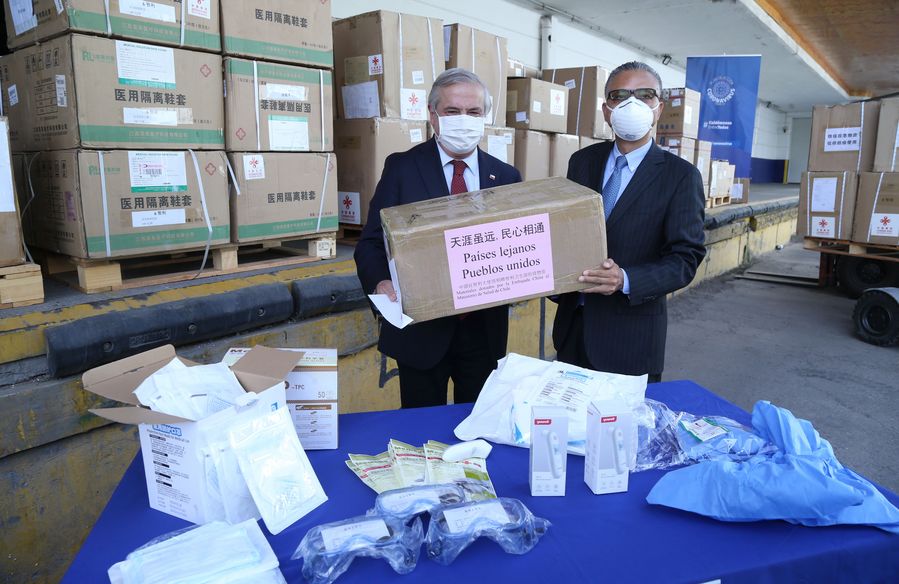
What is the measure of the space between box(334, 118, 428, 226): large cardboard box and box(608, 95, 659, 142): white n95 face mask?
1591 millimetres

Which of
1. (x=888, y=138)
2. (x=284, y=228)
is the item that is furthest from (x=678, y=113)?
(x=284, y=228)

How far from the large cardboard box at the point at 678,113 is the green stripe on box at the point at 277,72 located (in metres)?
5.84

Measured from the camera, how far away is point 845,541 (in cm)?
118

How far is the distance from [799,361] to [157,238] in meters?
4.75

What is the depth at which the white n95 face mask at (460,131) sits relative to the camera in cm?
203

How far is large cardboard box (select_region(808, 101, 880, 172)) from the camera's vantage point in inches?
217

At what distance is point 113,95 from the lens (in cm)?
234

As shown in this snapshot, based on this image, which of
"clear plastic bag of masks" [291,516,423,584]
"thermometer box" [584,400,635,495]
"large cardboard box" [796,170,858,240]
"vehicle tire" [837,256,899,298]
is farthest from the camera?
"vehicle tire" [837,256,899,298]

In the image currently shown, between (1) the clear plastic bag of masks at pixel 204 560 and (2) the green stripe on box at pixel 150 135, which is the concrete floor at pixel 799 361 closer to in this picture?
(1) the clear plastic bag of masks at pixel 204 560

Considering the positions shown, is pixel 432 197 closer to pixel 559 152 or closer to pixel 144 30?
pixel 144 30

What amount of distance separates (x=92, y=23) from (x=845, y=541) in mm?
2849

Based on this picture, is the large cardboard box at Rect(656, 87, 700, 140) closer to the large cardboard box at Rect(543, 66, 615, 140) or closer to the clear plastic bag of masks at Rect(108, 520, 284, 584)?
the large cardboard box at Rect(543, 66, 615, 140)

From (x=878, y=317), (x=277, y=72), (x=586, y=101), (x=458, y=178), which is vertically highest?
(x=586, y=101)

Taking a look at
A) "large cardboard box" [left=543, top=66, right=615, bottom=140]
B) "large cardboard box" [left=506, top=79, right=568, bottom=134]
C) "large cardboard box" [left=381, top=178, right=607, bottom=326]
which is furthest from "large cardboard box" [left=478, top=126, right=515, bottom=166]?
"large cardboard box" [left=381, top=178, right=607, bottom=326]
